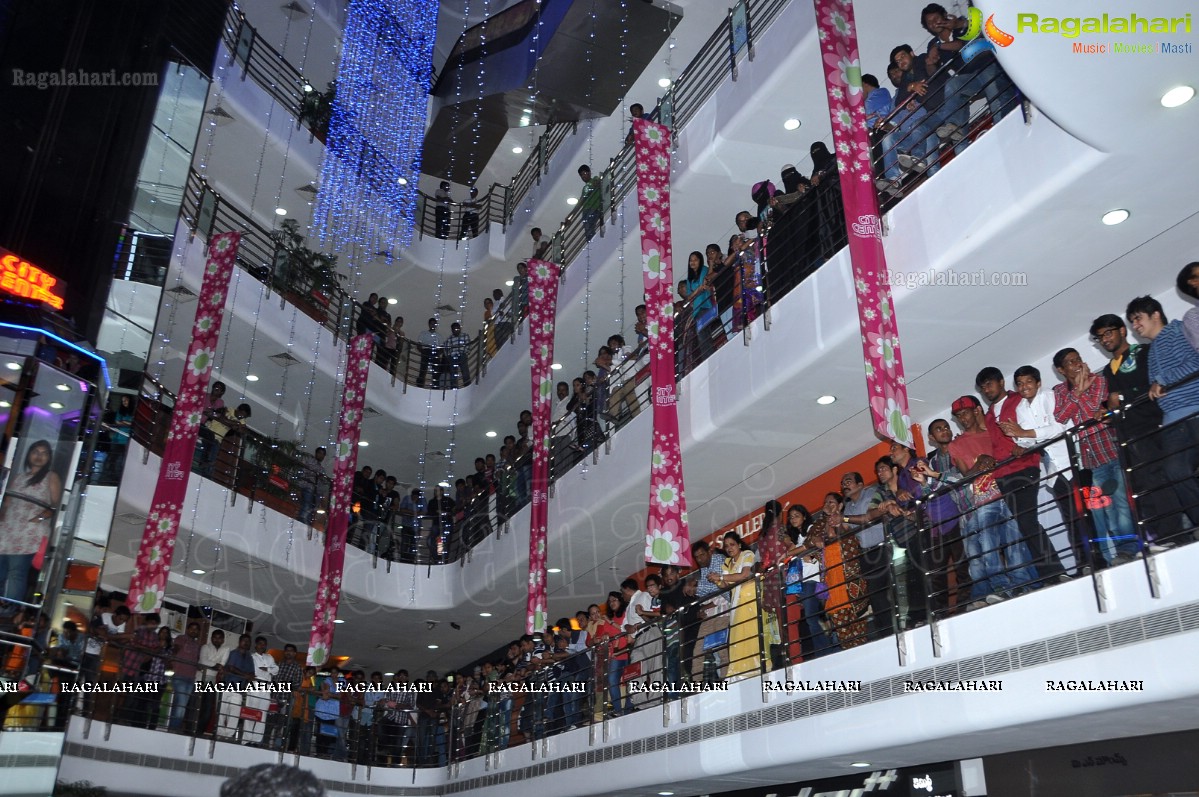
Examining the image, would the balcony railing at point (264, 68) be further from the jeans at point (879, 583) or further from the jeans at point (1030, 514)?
the jeans at point (1030, 514)

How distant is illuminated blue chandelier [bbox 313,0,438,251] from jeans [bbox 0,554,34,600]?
1158 cm

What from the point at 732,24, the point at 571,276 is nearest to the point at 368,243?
the point at 571,276

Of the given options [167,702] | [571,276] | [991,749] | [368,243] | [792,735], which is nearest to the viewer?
[991,749]

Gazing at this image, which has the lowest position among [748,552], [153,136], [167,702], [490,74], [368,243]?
[167,702]

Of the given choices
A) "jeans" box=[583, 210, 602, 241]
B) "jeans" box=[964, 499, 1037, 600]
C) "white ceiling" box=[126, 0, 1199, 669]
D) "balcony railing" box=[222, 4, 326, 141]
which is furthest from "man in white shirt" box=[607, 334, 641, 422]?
"balcony railing" box=[222, 4, 326, 141]

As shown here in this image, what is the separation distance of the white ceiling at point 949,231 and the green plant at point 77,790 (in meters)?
6.02

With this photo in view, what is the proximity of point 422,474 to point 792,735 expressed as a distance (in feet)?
42.8

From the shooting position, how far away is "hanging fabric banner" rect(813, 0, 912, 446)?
280 inches

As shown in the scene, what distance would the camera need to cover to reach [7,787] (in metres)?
6.52

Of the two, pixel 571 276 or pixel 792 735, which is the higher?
pixel 571 276

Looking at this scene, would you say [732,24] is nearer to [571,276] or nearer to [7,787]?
[571,276]

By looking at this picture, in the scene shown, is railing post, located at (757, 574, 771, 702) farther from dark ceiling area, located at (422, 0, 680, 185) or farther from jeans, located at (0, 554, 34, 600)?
dark ceiling area, located at (422, 0, 680, 185)

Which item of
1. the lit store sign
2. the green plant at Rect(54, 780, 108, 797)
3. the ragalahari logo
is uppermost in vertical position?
the lit store sign

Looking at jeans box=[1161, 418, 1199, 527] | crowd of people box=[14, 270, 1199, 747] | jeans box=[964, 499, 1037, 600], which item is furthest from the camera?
jeans box=[964, 499, 1037, 600]
